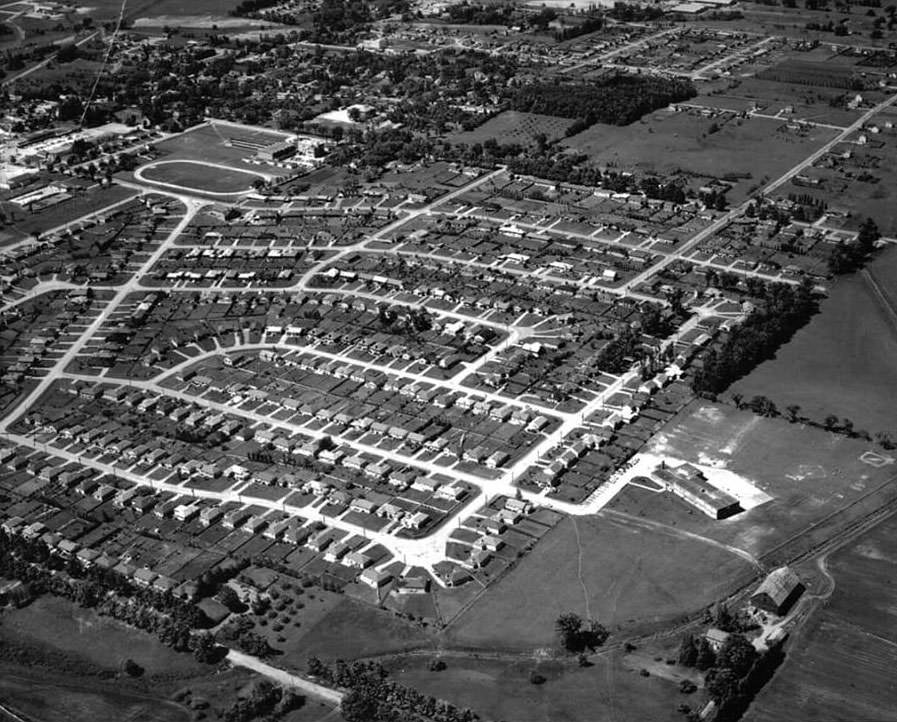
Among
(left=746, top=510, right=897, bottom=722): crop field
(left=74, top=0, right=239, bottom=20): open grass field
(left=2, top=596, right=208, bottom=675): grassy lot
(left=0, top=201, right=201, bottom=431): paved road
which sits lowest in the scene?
(left=746, top=510, right=897, bottom=722): crop field

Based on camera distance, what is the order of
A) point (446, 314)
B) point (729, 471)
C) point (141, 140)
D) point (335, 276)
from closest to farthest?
point (729, 471), point (446, 314), point (335, 276), point (141, 140)

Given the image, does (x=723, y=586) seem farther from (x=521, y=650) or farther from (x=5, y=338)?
(x=5, y=338)

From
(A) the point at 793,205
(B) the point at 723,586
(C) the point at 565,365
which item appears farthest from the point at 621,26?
(B) the point at 723,586

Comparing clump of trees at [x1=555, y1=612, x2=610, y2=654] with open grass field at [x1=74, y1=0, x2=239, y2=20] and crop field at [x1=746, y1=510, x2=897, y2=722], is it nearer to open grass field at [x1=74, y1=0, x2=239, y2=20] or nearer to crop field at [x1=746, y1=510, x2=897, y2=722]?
crop field at [x1=746, y1=510, x2=897, y2=722]

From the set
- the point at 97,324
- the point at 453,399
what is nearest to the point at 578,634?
the point at 453,399

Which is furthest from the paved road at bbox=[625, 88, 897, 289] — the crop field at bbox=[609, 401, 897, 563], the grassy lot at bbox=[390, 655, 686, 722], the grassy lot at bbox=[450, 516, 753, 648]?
the grassy lot at bbox=[390, 655, 686, 722]

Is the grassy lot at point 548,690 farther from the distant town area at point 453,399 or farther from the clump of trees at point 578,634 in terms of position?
the clump of trees at point 578,634
